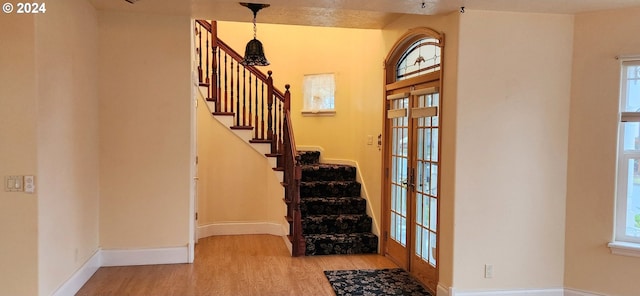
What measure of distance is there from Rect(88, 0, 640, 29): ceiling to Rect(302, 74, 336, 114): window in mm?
1867

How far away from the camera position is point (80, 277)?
3785 mm

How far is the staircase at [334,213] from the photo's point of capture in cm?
506

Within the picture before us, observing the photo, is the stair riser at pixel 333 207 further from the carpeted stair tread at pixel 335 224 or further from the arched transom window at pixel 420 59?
the arched transom window at pixel 420 59

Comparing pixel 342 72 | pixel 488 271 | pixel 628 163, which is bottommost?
pixel 488 271

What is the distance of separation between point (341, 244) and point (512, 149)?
234 centimetres

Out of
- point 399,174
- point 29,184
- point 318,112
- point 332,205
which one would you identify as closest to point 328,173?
point 332,205

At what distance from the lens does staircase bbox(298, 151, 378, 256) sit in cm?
506

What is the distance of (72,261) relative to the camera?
11.8ft

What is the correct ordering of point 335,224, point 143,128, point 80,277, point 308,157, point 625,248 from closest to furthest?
point 625,248 → point 80,277 → point 143,128 → point 335,224 → point 308,157

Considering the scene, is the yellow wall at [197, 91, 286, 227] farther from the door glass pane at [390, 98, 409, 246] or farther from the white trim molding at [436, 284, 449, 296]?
the white trim molding at [436, 284, 449, 296]

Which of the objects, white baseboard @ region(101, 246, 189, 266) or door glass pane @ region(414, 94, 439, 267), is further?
white baseboard @ region(101, 246, 189, 266)

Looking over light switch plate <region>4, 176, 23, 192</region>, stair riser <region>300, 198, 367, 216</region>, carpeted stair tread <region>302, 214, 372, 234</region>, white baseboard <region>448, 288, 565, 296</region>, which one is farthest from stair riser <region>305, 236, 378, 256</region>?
light switch plate <region>4, 176, 23, 192</region>

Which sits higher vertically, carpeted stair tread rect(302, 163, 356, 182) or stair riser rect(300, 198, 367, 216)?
carpeted stair tread rect(302, 163, 356, 182)

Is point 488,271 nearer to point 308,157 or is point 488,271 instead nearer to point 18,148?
point 308,157
